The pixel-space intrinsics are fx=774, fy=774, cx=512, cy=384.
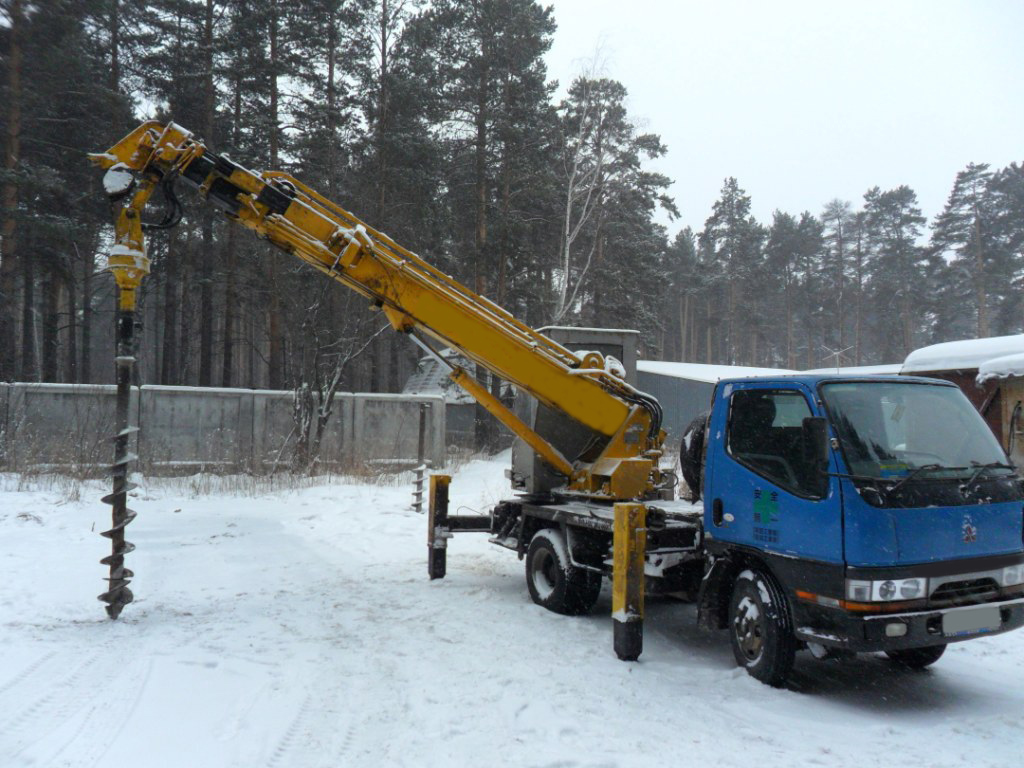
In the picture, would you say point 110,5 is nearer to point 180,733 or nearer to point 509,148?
point 509,148

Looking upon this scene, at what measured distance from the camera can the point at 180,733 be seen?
4395 millimetres

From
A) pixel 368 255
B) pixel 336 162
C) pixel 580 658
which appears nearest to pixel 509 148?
pixel 336 162

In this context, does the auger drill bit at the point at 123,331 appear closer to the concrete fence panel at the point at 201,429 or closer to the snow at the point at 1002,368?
the concrete fence panel at the point at 201,429

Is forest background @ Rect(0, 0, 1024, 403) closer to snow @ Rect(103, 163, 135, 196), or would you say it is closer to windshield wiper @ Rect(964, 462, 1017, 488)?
snow @ Rect(103, 163, 135, 196)

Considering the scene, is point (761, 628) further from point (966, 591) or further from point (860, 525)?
point (966, 591)

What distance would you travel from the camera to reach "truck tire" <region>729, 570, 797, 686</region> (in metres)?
5.23

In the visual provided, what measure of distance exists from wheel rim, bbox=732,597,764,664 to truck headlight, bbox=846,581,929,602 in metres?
0.83

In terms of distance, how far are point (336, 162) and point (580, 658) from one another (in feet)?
63.7

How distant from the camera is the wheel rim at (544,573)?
7.78 m

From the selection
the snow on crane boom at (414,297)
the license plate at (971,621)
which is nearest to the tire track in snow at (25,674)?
the snow on crane boom at (414,297)

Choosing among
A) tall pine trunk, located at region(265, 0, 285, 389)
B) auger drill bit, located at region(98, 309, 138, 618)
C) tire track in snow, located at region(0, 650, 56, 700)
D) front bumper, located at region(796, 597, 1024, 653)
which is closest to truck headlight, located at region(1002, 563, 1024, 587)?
front bumper, located at region(796, 597, 1024, 653)

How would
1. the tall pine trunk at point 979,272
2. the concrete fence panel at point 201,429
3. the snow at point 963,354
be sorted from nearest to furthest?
the snow at point 963,354 < the concrete fence panel at point 201,429 < the tall pine trunk at point 979,272

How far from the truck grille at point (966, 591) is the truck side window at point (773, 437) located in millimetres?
965

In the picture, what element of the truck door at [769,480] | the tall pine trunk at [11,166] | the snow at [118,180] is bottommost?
the truck door at [769,480]
